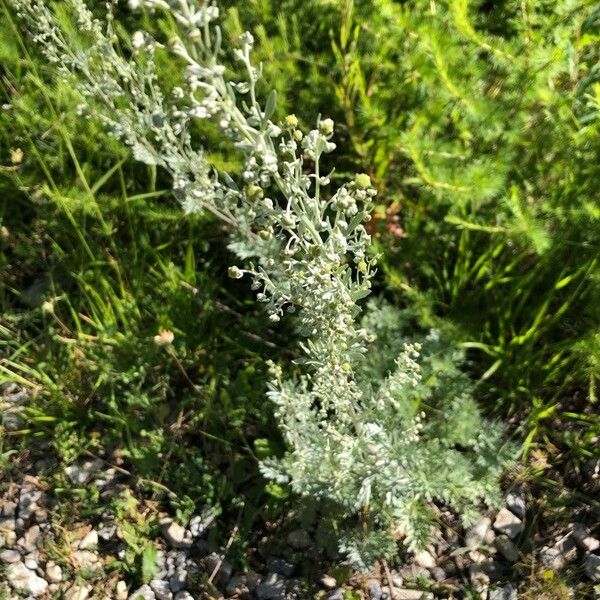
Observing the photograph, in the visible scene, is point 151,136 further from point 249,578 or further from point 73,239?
point 249,578

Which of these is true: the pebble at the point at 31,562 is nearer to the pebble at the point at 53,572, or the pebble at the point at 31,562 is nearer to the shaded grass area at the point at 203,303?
the pebble at the point at 53,572

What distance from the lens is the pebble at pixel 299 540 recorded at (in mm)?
2670

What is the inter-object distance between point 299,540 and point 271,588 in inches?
8.1

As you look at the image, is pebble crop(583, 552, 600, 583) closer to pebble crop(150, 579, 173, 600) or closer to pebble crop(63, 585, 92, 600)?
pebble crop(150, 579, 173, 600)

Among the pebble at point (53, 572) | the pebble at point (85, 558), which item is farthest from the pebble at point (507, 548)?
the pebble at point (53, 572)

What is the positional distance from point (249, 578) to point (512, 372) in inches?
52.3

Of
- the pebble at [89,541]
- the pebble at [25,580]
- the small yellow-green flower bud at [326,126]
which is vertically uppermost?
the small yellow-green flower bud at [326,126]

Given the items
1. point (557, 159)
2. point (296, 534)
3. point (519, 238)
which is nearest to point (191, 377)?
point (296, 534)

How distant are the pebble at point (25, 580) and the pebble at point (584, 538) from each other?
6.77ft

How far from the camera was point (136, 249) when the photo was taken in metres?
3.07

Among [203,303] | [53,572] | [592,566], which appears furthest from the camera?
[203,303]

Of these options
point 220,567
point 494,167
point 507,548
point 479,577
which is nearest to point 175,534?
point 220,567

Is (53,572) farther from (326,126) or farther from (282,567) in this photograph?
(326,126)

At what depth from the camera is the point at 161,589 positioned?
8.57 ft
